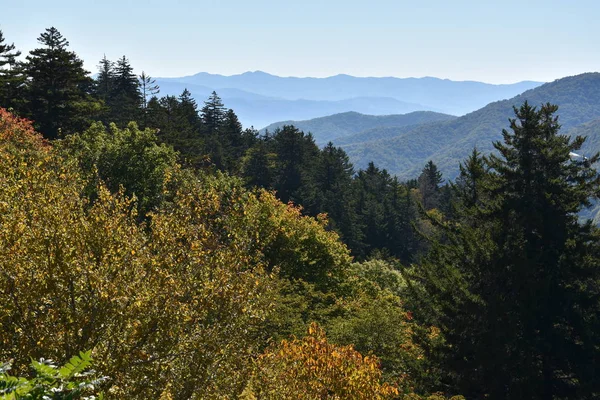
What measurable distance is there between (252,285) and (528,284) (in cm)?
1151

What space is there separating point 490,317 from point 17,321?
15946 millimetres

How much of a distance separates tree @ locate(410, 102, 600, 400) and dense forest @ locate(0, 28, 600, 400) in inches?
2.8

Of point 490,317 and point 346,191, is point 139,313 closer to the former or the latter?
point 490,317

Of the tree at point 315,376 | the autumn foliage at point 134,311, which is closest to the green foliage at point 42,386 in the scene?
the autumn foliage at point 134,311

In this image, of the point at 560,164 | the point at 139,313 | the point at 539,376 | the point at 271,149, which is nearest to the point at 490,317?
the point at 539,376

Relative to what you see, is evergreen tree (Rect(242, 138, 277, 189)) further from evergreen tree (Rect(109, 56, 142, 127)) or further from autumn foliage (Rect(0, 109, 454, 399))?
autumn foliage (Rect(0, 109, 454, 399))

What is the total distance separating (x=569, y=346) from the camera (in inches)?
737

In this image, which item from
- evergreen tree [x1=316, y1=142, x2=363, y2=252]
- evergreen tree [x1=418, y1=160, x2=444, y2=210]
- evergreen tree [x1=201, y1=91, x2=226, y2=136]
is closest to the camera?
evergreen tree [x1=316, y1=142, x2=363, y2=252]

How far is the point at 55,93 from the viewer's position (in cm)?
4072

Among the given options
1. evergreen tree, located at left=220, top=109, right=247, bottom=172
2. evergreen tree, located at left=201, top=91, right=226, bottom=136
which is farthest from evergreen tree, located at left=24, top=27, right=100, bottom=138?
evergreen tree, located at left=201, top=91, right=226, bottom=136

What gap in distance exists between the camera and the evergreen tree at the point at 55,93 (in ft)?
132

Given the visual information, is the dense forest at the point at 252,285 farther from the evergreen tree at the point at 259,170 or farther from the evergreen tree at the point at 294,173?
the evergreen tree at the point at 259,170

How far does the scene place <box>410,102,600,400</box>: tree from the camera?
18078 millimetres

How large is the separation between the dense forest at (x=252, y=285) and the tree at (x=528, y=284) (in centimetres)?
7
